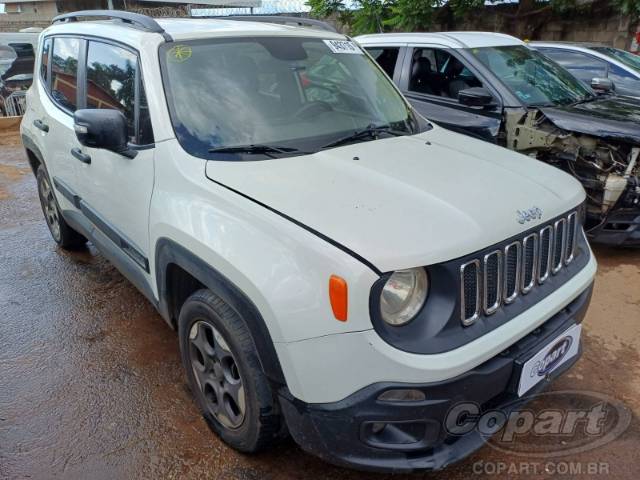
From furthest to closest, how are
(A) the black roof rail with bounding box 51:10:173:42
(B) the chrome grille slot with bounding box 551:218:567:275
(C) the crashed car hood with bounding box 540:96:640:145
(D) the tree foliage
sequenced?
(D) the tree foliage, (C) the crashed car hood with bounding box 540:96:640:145, (A) the black roof rail with bounding box 51:10:173:42, (B) the chrome grille slot with bounding box 551:218:567:275

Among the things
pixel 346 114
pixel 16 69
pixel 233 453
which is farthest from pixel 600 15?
pixel 16 69

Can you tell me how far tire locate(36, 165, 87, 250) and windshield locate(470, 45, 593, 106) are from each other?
415 cm

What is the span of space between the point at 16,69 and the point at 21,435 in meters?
11.1

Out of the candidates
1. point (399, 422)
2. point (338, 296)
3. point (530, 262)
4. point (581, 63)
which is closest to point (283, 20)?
point (530, 262)

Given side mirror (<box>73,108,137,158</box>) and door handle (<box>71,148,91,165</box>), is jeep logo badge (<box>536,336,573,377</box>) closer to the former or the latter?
side mirror (<box>73,108,137,158</box>)

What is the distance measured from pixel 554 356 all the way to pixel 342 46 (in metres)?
2.24

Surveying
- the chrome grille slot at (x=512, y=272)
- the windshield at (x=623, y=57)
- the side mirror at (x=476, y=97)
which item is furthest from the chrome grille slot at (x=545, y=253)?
the windshield at (x=623, y=57)

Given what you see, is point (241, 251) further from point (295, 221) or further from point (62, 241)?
point (62, 241)

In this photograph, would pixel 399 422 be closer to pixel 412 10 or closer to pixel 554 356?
pixel 554 356

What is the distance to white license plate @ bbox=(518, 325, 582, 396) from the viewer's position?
198 centimetres

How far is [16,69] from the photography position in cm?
1115

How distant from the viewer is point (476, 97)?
15.2 ft

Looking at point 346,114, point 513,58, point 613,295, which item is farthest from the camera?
point 513,58

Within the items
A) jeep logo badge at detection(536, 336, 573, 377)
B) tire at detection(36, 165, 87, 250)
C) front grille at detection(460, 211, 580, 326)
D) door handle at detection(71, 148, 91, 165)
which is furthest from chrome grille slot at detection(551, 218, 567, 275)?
tire at detection(36, 165, 87, 250)
